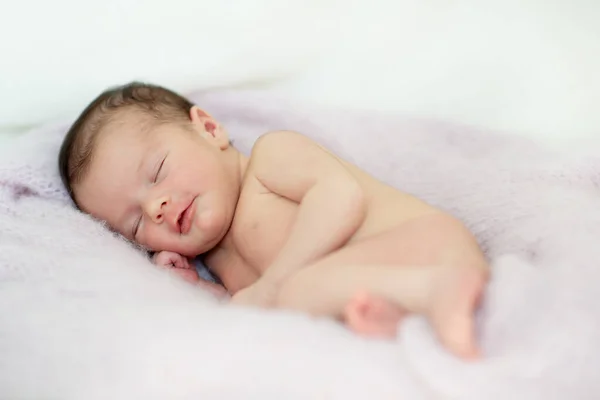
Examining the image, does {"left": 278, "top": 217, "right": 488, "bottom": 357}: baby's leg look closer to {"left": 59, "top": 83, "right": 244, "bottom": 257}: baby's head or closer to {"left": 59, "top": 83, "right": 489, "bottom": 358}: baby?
{"left": 59, "top": 83, "right": 489, "bottom": 358}: baby

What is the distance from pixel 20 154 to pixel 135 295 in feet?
1.65

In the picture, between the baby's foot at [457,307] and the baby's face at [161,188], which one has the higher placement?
the baby's foot at [457,307]

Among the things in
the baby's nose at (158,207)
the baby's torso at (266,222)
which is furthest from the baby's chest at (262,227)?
the baby's nose at (158,207)

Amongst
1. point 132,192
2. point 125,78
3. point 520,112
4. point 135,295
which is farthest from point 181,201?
point 520,112

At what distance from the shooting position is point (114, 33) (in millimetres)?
1546

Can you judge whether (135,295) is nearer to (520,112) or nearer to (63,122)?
(63,122)

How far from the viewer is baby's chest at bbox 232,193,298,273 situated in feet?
3.66

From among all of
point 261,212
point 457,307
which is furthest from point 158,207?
point 457,307

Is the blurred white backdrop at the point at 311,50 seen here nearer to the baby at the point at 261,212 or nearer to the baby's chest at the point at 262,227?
the baby at the point at 261,212

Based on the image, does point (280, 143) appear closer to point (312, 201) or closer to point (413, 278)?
point (312, 201)

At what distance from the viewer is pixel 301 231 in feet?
3.42

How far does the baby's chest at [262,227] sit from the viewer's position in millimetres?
1116

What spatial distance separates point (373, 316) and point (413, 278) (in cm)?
7

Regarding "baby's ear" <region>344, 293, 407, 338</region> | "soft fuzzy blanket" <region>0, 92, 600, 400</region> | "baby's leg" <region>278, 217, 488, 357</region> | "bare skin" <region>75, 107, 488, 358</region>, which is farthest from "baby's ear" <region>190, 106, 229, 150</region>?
"baby's ear" <region>344, 293, 407, 338</region>
